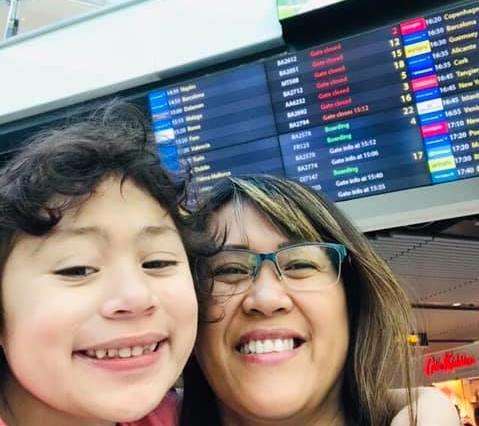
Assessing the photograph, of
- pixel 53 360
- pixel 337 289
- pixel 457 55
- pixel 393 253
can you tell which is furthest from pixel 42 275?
pixel 393 253

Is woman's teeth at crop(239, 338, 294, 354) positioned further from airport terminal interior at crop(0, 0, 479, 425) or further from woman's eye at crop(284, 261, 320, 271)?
airport terminal interior at crop(0, 0, 479, 425)

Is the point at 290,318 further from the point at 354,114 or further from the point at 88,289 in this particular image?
the point at 354,114

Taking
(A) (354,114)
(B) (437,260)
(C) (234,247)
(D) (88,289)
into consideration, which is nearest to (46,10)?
(A) (354,114)

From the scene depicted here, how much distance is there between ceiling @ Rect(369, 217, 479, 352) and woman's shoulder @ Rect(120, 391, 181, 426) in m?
0.83

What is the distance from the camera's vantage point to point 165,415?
124 centimetres

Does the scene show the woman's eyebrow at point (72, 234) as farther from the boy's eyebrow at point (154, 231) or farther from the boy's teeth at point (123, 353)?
the boy's teeth at point (123, 353)

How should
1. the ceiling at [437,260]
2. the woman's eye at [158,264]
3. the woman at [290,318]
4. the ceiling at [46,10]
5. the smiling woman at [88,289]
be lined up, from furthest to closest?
1. the ceiling at [46,10]
2. the ceiling at [437,260]
3. the woman at [290,318]
4. the woman's eye at [158,264]
5. the smiling woman at [88,289]

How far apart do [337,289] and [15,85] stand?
2217 millimetres

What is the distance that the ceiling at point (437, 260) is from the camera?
2.40 metres

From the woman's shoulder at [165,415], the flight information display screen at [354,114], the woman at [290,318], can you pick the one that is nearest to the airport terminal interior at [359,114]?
the flight information display screen at [354,114]

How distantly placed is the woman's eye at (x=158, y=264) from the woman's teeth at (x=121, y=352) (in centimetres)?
12

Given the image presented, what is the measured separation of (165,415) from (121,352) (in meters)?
0.39

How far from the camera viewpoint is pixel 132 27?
2.75 metres

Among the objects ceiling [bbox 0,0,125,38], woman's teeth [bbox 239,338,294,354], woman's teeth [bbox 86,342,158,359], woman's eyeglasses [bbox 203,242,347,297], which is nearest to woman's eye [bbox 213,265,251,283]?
woman's eyeglasses [bbox 203,242,347,297]
